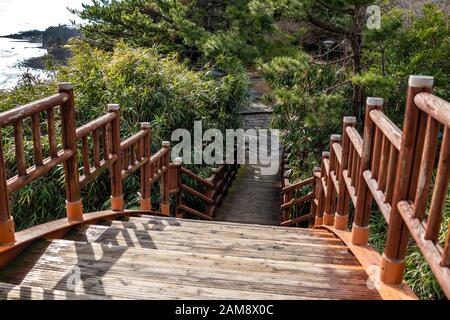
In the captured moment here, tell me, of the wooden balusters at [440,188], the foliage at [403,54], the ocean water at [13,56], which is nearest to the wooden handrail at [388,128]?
the wooden balusters at [440,188]

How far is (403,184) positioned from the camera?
1900 mm

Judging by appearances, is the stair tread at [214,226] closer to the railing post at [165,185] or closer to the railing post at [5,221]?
the railing post at [165,185]

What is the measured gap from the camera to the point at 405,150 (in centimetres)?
185

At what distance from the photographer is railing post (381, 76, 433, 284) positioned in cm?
181

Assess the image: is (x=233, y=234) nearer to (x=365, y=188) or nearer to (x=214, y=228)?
(x=214, y=228)

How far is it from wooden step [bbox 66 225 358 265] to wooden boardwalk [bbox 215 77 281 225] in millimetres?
3744

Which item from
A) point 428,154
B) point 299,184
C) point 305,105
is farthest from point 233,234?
point 305,105

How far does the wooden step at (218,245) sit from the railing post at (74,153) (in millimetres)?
171

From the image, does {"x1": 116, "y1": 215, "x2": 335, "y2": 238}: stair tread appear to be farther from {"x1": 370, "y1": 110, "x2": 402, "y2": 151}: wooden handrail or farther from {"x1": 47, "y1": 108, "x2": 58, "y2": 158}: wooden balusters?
{"x1": 370, "y1": 110, "x2": 402, "y2": 151}: wooden handrail

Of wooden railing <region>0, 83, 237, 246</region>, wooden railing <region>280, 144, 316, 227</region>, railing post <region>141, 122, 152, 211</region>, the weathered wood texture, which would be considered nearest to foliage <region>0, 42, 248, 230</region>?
wooden railing <region>0, 83, 237, 246</region>

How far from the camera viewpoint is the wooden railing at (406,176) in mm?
1566
